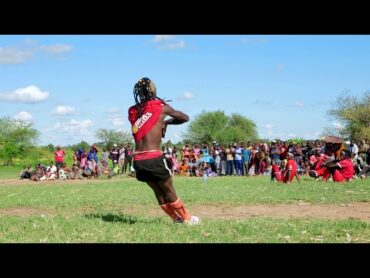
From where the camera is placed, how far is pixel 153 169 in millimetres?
7410

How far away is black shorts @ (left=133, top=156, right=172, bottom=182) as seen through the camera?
292 inches

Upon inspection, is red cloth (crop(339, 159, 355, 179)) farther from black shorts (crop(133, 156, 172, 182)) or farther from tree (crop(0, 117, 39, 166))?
tree (crop(0, 117, 39, 166))

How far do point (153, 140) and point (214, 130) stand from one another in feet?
264

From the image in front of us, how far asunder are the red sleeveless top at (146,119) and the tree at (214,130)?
7500 cm

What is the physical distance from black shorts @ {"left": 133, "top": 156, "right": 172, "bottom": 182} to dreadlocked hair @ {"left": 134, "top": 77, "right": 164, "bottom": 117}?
753 mm

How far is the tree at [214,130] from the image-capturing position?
279 feet

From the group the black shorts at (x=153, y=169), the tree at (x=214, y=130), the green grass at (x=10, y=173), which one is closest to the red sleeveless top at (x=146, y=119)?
the black shorts at (x=153, y=169)

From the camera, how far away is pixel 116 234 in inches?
260

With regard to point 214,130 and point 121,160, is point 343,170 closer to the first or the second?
point 121,160
